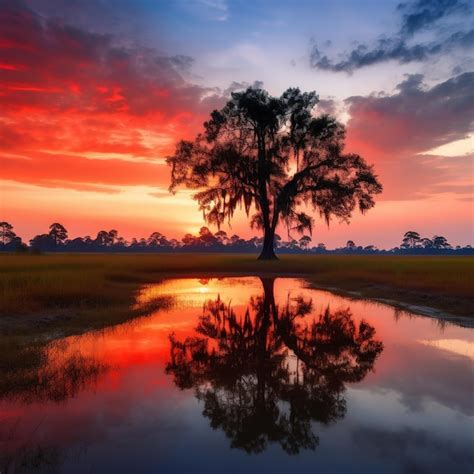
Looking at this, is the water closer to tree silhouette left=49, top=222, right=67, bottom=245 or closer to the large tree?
the large tree

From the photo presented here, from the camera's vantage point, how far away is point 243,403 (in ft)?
19.9

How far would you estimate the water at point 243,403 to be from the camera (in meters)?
4.50

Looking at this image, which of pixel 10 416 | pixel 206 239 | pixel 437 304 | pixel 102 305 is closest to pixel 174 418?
pixel 10 416

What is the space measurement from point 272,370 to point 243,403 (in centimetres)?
174

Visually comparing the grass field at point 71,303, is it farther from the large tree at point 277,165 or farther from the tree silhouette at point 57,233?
the tree silhouette at point 57,233

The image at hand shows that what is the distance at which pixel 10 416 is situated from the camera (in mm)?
5352

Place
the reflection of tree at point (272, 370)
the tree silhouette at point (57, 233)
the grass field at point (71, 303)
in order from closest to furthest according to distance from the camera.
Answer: the reflection of tree at point (272, 370) < the grass field at point (71, 303) < the tree silhouette at point (57, 233)

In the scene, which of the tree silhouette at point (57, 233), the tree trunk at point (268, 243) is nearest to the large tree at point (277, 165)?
the tree trunk at point (268, 243)

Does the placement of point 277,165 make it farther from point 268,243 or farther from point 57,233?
→ point 57,233

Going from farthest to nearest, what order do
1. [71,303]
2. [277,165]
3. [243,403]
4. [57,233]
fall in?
[57,233]
[277,165]
[71,303]
[243,403]

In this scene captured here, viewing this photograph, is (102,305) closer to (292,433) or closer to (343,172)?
(292,433)

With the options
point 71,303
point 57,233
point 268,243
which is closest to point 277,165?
point 268,243

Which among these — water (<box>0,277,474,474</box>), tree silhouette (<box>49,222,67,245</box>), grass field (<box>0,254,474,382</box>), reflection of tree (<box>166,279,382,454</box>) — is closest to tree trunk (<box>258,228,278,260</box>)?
grass field (<box>0,254,474,382</box>)

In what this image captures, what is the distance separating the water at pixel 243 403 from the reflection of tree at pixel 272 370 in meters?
0.03
